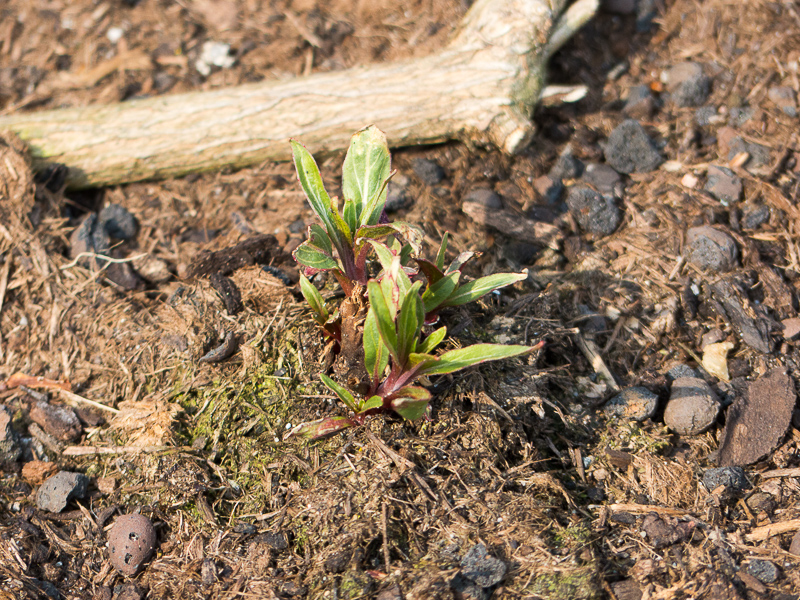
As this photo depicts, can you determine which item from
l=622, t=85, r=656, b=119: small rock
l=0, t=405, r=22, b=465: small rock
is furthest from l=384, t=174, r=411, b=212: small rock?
l=0, t=405, r=22, b=465: small rock

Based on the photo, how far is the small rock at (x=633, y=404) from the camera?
2.36m

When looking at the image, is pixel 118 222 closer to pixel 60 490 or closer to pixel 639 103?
pixel 60 490

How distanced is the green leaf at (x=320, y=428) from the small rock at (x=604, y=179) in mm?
1856

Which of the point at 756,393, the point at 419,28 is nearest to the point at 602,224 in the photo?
the point at 756,393

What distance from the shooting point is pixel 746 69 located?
3.31 metres

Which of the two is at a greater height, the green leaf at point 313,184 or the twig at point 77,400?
the green leaf at point 313,184

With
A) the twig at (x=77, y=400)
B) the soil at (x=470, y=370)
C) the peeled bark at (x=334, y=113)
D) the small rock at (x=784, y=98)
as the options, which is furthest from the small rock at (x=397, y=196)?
the small rock at (x=784, y=98)

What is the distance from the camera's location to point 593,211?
295 centimetres

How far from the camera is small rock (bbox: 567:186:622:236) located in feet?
9.58

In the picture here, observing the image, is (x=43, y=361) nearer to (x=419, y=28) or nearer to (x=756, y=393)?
(x=419, y=28)

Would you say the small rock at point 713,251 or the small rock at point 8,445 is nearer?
the small rock at point 8,445

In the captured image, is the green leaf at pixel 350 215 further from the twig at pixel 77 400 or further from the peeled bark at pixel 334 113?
the twig at pixel 77 400

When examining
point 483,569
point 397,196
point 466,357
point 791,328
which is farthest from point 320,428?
point 791,328

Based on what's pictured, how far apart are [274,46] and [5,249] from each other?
2020 mm
